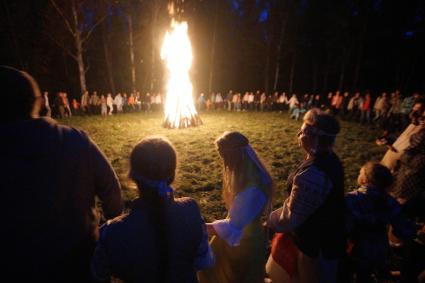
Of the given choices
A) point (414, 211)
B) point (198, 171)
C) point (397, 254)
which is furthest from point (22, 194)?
point (198, 171)

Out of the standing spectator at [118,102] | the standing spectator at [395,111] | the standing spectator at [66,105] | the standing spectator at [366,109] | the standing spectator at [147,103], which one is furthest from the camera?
the standing spectator at [147,103]

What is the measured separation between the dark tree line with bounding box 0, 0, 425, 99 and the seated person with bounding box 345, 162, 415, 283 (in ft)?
84.7

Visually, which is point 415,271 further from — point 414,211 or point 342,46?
point 342,46

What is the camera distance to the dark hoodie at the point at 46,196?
177 cm

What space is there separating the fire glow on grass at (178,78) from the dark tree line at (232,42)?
40.8 ft

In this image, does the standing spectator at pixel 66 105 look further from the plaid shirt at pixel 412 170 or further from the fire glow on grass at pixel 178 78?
the plaid shirt at pixel 412 170

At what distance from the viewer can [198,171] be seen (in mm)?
8383

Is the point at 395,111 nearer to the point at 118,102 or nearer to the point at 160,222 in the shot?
the point at 118,102

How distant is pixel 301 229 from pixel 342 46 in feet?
120

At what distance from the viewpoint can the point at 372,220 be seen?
9.37ft

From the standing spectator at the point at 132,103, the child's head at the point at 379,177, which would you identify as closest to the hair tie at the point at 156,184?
the child's head at the point at 379,177

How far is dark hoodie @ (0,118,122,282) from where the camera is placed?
69.7 inches

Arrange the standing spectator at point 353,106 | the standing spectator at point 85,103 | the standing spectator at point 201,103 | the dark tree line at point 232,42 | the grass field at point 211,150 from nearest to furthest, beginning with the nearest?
the grass field at point 211,150, the standing spectator at point 353,106, the standing spectator at point 85,103, the standing spectator at point 201,103, the dark tree line at point 232,42

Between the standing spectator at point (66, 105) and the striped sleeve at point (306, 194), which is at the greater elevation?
the striped sleeve at point (306, 194)
